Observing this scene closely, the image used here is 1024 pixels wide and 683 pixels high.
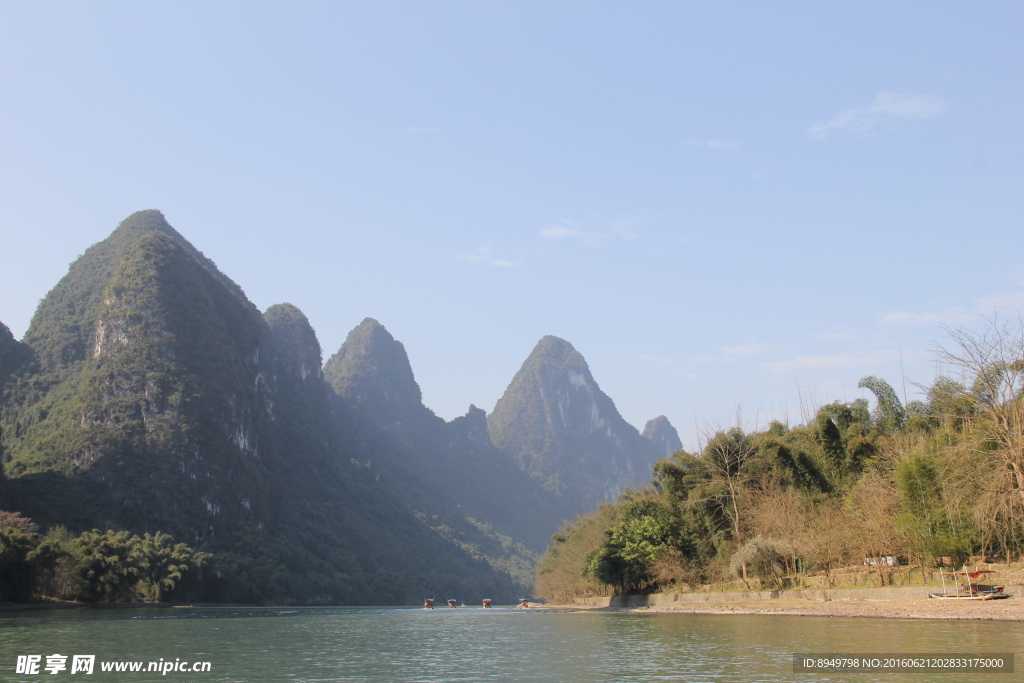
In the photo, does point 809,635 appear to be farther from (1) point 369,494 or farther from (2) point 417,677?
(1) point 369,494

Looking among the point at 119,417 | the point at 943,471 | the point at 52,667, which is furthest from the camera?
the point at 119,417

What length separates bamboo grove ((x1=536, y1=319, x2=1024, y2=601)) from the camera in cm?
2814

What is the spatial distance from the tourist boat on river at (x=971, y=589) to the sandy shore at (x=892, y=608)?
0.40 meters

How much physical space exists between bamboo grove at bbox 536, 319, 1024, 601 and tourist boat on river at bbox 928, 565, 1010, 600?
1548 mm

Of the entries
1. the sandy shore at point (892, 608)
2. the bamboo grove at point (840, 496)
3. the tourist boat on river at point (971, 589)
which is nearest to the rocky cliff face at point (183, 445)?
the bamboo grove at point (840, 496)

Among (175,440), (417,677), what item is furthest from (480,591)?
(417,677)

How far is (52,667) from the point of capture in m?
18.0

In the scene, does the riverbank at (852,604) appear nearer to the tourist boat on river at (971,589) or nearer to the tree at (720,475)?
the tourist boat on river at (971,589)

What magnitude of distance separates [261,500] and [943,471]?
120m

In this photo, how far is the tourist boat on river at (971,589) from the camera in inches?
1002

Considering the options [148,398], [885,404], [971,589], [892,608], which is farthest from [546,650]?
[148,398]

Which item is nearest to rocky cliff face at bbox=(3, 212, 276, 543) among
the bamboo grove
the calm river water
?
the bamboo grove

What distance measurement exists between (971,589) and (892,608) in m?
2.60

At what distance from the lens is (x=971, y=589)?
26.3m
